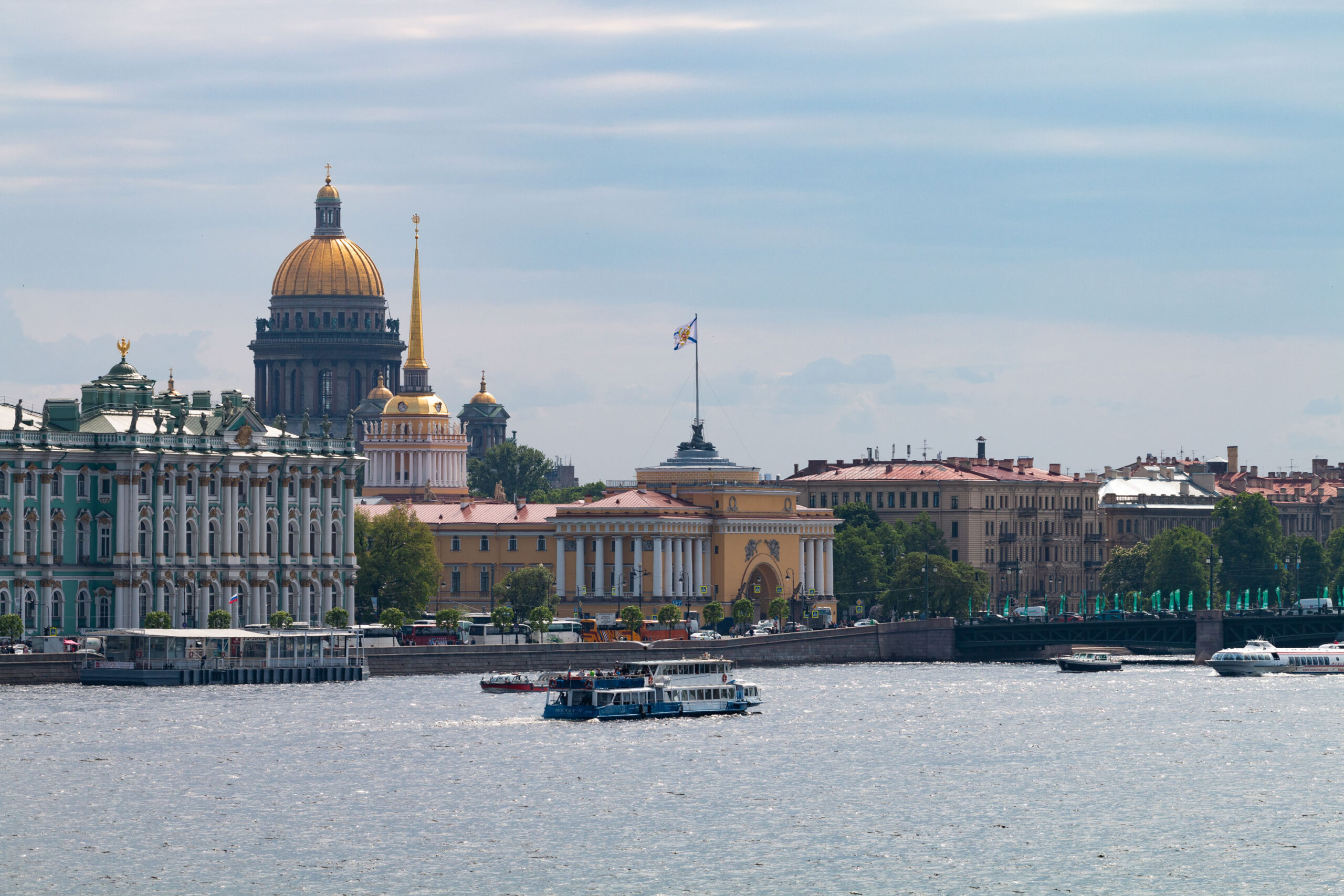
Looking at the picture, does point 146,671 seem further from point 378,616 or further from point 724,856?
point 724,856

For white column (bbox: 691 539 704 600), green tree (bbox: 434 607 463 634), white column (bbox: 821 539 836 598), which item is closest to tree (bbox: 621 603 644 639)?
green tree (bbox: 434 607 463 634)

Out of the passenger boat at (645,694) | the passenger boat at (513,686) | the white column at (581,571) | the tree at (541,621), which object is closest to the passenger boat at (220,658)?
the passenger boat at (513,686)

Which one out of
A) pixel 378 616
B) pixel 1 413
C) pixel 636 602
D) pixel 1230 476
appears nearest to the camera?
pixel 1 413

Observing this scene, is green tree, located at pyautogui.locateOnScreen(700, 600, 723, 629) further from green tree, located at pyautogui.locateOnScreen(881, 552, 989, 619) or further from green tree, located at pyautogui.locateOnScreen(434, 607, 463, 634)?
green tree, located at pyautogui.locateOnScreen(434, 607, 463, 634)

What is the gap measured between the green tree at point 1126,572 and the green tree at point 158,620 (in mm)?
65756

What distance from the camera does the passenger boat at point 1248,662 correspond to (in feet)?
377

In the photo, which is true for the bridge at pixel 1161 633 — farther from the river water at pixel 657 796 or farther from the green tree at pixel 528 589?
the river water at pixel 657 796

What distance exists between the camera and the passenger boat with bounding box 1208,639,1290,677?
115 metres

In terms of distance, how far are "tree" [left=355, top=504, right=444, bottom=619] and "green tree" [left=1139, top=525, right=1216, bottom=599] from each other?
41487 millimetres

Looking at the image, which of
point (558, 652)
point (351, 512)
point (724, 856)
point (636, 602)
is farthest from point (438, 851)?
point (636, 602)

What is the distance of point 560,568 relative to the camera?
466 feet

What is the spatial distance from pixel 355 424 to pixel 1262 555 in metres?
62.9

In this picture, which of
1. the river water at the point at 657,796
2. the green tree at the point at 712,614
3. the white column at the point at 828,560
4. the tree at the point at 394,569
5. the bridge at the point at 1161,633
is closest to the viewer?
the river water at the point at 657,796

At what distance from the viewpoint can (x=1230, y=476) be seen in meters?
196
